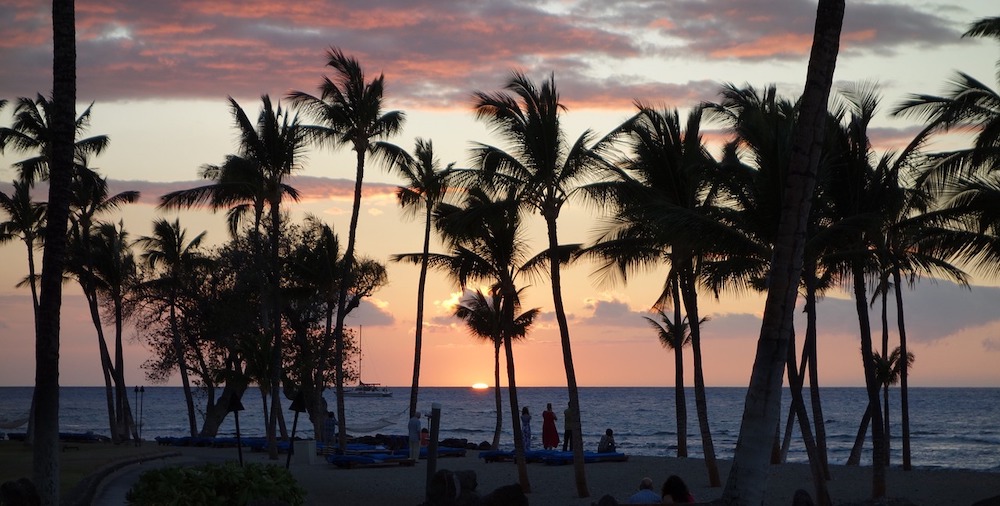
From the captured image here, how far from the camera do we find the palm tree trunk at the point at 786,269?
37.4 ft

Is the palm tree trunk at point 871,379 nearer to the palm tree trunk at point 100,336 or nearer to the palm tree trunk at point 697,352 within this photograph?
the palm tree trunk at point 697,352

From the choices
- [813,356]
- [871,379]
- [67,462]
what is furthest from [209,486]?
[67,462]

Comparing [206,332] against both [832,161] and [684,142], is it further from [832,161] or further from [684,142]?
[832,161]

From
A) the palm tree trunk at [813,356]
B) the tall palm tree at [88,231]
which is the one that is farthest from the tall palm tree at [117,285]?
the palm tree trunk at [813,356]

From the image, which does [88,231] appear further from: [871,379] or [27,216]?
[871,379]

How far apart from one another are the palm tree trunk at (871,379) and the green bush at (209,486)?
10842 mm

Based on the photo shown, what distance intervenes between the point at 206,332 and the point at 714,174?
30.2 m

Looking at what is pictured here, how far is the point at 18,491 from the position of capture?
12711 millimetres

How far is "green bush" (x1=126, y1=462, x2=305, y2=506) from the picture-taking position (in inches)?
534

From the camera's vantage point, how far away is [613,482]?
25.3 metres

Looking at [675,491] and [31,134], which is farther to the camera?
[31,134]

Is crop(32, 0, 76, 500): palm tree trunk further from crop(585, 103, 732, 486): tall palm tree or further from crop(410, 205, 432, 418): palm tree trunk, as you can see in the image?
crop(410, 205, 432, 418): palm tree trunk

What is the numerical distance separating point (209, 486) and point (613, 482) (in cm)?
1345

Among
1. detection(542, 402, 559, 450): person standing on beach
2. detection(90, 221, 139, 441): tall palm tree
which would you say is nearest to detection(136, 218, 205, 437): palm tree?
detection(90, 221, 139, 441): tall palm tree
